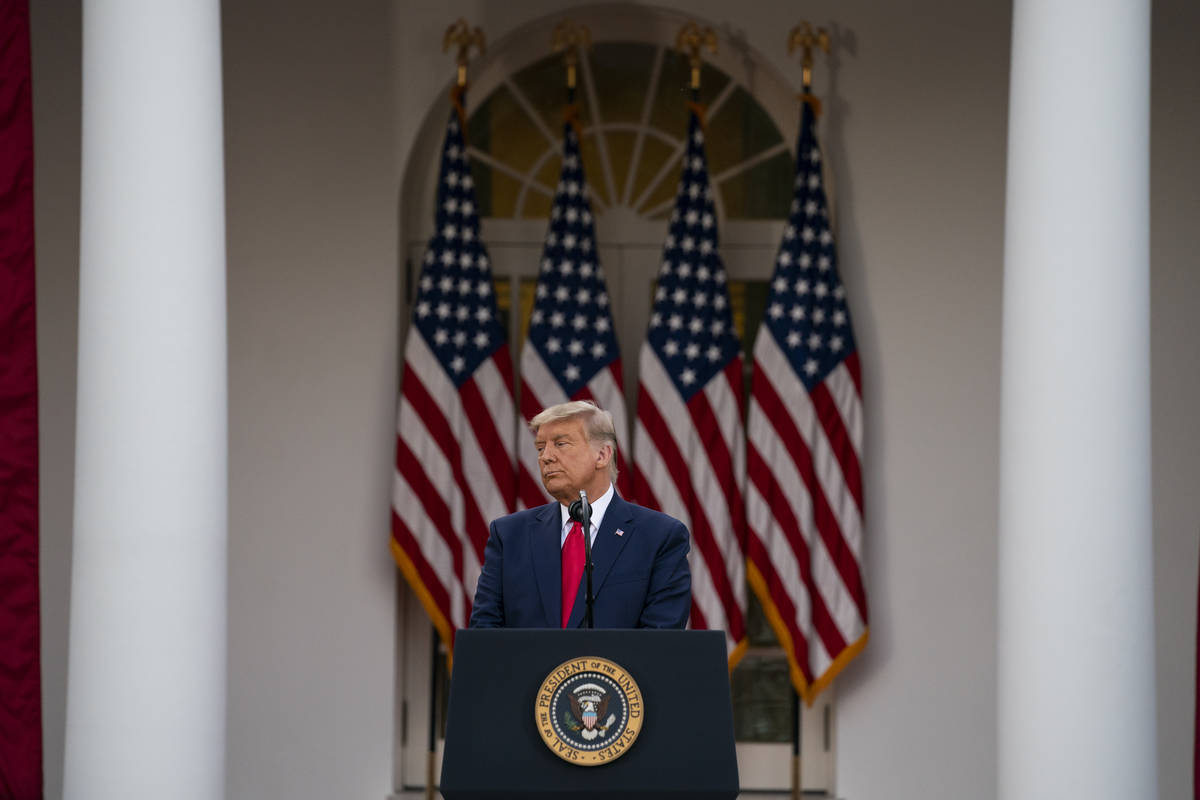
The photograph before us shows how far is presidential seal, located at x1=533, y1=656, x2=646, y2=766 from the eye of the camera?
2.93 meters

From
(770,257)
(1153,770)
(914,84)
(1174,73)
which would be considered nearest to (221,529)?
(1153,770)

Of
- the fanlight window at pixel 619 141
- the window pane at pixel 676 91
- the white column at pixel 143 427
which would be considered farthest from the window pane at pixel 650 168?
the white column at pixel 143 427

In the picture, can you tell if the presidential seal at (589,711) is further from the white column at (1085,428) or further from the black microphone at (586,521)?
the white column at (1085,428)

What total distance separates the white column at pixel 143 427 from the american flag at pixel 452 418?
279 cm

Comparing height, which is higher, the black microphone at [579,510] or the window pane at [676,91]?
the window pane at [676,91]

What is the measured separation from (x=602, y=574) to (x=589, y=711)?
0.63m

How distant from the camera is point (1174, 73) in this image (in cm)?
785

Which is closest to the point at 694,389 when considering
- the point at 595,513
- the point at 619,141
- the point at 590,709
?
the point at 619,141

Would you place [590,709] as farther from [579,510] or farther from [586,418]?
[586,418]

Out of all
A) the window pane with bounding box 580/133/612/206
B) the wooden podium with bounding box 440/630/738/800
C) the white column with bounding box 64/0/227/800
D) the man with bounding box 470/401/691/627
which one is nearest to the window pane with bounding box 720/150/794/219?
the window pane with bounding box 580/133/612/206

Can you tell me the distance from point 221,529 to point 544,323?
3.17 metres

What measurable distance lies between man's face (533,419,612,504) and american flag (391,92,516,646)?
13.9 ft

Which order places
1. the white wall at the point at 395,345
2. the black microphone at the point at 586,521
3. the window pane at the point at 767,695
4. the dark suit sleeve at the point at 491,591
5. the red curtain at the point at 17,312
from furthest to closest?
the window pane at the point at 767,695 → the white wall at the point at 395,345 → the red curtain at the point at 17,312 → the dark suit sleeve at the point at 491,591 → the black microphone at the point at 586,521

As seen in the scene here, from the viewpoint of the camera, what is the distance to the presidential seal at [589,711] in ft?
9.61
